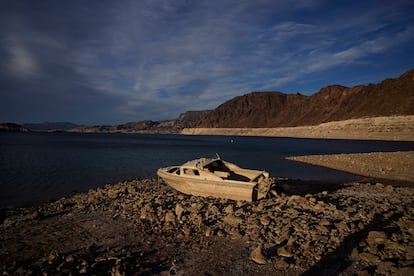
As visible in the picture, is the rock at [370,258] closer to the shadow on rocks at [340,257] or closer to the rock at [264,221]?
the shadow on rocks at [340,257]

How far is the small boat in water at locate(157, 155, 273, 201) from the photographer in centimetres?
935

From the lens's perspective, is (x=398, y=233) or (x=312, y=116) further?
(x=312, y=116)

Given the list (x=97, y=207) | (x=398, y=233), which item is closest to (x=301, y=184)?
(x=398, y=233)

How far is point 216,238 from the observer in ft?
21.0

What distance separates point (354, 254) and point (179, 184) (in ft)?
23.8

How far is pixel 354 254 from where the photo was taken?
5.26 meters

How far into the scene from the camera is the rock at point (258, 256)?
5160 mm

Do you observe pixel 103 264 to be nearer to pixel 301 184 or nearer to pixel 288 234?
pixel 288 234

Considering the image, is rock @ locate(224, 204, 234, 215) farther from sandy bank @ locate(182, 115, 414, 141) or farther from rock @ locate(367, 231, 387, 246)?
sandy bank @ locate(182, 115, 414, 141)

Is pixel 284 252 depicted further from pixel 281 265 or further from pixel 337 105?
pixel 337 105

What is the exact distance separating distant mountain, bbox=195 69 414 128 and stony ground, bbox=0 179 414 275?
87.7m

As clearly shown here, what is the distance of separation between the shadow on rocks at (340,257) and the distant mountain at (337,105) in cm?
8870

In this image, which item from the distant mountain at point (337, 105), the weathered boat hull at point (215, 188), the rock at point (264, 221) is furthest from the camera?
the distant mountain at point (337, 105)

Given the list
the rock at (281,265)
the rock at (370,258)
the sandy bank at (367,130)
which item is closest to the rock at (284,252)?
the rock at (281,265)
